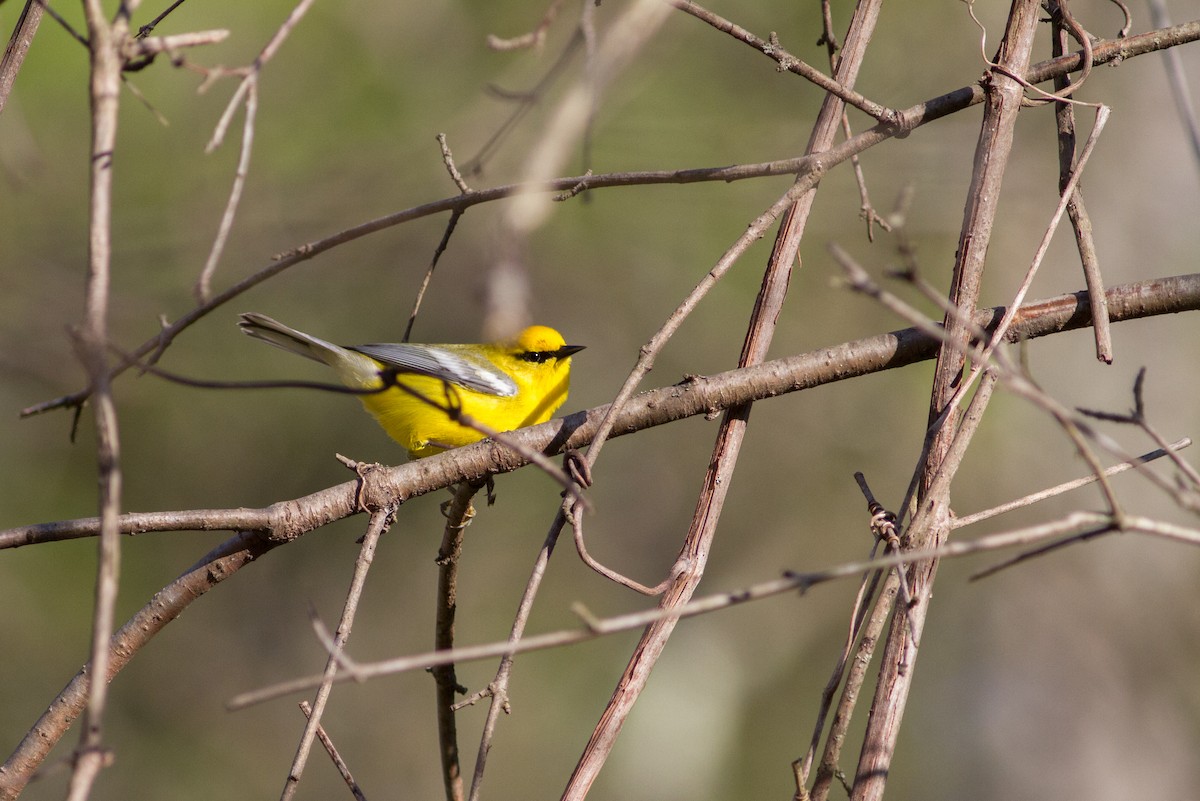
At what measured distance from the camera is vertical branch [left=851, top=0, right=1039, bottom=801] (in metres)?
2.13

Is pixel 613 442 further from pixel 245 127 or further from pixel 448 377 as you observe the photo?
pixel 245 127

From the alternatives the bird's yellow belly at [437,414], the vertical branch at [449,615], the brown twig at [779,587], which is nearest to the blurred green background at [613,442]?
the bird's yellow belly at [437,414]

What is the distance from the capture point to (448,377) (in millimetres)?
5457

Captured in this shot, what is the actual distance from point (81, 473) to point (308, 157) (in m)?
3.47

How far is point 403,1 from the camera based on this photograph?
8.82 meters

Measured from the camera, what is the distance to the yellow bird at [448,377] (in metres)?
5.01

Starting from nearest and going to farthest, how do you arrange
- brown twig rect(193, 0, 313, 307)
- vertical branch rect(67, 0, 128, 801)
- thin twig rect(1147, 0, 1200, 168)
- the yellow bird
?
vertical branch rect(67, 0, 128, 801)
brown twig rect(193, 0, 313, 307)
thin twig rect(1147, 0, 1200, 168)
the yellow bird

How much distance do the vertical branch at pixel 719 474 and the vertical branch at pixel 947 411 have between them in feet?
1.47

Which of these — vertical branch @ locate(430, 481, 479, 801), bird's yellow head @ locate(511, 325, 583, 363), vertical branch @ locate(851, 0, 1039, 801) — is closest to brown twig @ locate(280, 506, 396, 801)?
vertical branch @ locate(430, 481, 479, 801)

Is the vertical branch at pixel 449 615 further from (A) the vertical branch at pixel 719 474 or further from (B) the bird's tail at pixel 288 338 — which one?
(B) the bird's tail at pixel 288 338

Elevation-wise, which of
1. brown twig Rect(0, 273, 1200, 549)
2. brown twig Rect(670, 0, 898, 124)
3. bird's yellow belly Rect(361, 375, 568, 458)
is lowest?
brown twig Rect(0, 273, 1200, 549)

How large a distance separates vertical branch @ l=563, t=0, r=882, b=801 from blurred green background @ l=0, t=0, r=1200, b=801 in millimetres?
4491

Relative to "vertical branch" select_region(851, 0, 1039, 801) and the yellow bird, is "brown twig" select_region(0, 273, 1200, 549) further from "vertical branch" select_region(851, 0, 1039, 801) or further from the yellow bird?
the yellow bird

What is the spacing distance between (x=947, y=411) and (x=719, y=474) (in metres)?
0.66
